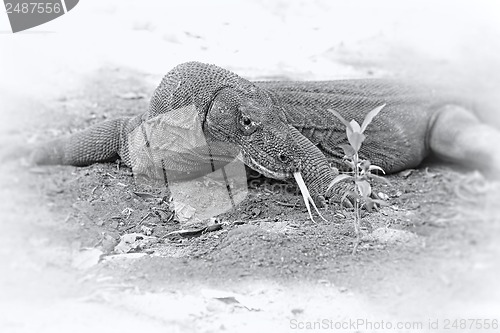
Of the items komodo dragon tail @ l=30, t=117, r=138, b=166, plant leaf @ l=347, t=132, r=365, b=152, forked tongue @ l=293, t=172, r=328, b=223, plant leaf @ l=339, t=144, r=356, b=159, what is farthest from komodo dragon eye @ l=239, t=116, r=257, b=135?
komodo dragon tail @ l=30, t=117, r=138, b=166

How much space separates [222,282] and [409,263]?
94 cm

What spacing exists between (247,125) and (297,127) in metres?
0.88

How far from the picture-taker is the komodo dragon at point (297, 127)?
439 centimetres

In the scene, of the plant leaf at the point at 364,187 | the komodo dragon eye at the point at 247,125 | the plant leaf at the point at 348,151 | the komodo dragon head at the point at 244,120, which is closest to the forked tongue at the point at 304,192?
the komodo dragon head at the point at 244,120

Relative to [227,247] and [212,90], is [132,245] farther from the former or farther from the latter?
[212,90]

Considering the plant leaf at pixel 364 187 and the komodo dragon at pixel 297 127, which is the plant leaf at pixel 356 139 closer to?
the plant leaf at pixel 364 187

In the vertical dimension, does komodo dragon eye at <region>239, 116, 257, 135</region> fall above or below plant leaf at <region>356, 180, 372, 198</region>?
above

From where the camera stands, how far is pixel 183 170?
4.77m

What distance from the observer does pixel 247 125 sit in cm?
436

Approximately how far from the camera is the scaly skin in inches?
173

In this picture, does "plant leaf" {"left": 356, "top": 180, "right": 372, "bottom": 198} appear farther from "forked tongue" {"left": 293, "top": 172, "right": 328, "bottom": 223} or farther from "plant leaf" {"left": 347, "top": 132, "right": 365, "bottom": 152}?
"forked tongue" {"left": 293, "top": 172, "right": 328, "bottom": 223}

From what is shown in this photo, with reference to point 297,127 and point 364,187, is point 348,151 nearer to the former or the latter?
point 364,187

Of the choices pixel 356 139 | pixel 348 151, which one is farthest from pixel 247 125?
pixel 356 139

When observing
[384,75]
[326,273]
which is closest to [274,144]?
[326,273]
